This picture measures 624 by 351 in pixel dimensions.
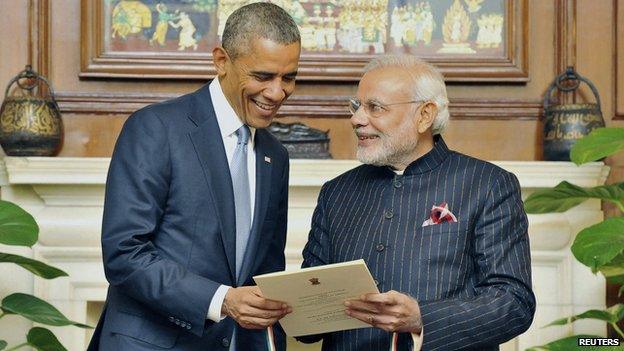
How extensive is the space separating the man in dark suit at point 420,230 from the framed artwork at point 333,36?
1.78 meters

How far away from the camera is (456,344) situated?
2.90 meters

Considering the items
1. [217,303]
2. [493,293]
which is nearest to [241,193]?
[217,303]

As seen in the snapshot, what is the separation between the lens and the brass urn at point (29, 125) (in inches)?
186

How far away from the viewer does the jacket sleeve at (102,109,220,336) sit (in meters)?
2.79

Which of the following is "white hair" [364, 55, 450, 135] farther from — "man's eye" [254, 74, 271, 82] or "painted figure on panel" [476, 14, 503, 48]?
"painted figure on panel" [476, 14, 503, 48]

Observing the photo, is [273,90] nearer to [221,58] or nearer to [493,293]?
[221,58]

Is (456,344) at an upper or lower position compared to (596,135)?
lower

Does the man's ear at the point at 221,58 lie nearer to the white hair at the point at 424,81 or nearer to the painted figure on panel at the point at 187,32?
the white hair at the point at 424,81

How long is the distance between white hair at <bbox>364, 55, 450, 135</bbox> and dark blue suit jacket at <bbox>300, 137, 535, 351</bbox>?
8cm

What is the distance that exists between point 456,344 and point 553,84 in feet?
Result: 7.77

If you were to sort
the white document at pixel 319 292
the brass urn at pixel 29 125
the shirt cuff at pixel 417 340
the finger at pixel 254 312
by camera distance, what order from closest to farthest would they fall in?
the white document at pixel 319 292, the finger at pixel 254 312, the shirt cuff at pixel 417 340, the brass urn at pixel 29 125

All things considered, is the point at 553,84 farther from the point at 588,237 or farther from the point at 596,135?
the point at 588,237

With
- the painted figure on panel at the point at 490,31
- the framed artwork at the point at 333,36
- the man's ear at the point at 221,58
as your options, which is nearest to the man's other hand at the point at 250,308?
the man's ear at the point at 221,58

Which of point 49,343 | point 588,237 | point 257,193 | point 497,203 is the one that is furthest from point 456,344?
point 49,343
